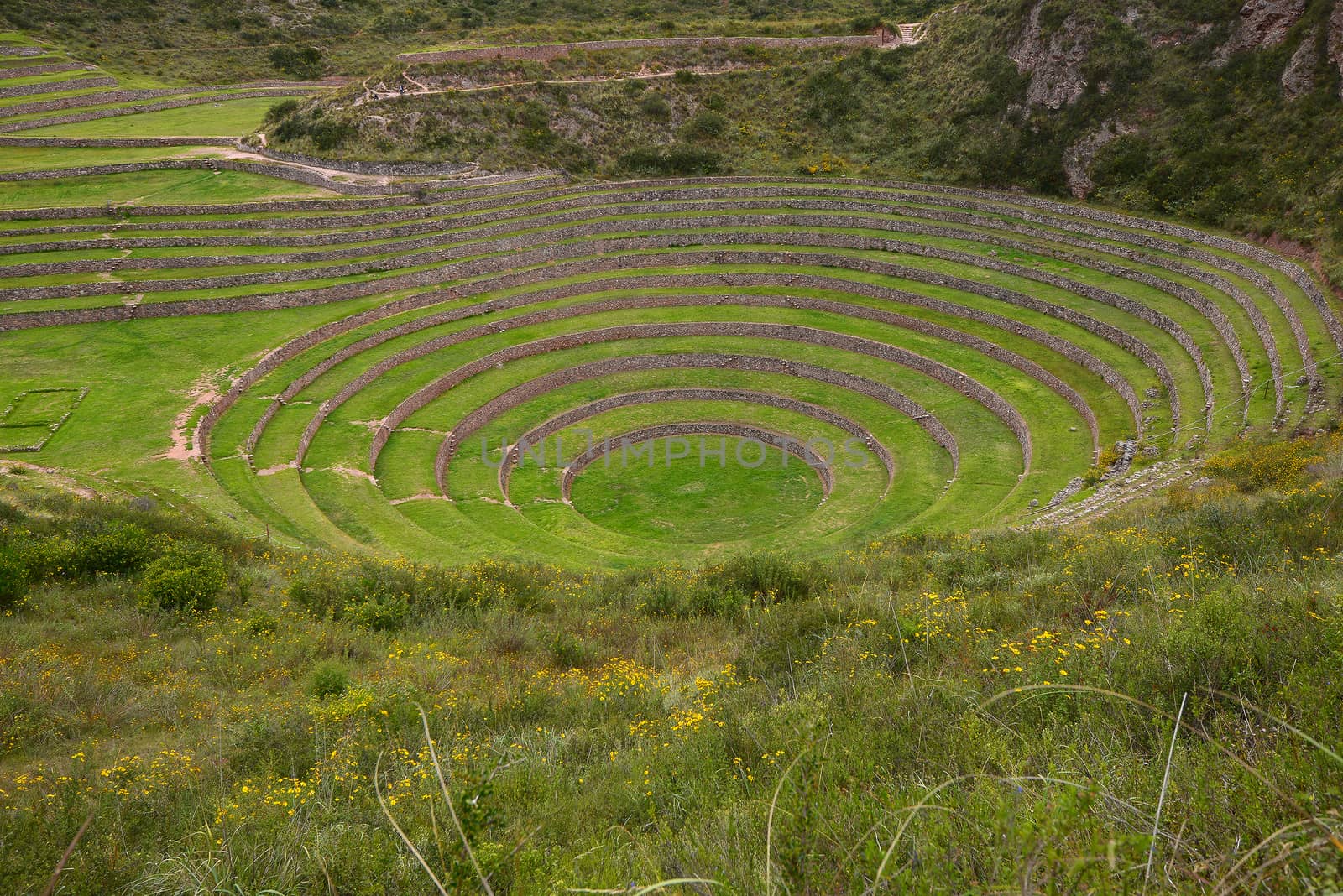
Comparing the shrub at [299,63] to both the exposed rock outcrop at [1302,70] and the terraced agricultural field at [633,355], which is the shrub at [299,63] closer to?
the terraced agricultural field at [633,355]

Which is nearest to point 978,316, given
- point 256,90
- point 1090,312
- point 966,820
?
point 1090,312

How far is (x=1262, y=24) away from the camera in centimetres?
3162

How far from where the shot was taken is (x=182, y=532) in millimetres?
14594

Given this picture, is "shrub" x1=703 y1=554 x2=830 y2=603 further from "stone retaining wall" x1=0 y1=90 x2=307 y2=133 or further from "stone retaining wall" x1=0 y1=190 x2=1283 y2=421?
"stone retaining wall" x1=0 y1=90 x2=307 y2=133

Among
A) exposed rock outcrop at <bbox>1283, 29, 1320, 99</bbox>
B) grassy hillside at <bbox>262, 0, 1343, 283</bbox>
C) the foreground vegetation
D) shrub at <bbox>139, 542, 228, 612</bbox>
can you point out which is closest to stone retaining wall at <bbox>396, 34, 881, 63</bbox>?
grassy hillside at <bbox>262, 0, 1343, 283</bbox>

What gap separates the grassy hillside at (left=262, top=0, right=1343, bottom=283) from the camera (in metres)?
29.1

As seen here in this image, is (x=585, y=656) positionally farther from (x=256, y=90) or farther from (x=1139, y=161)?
(x=256, y=90)

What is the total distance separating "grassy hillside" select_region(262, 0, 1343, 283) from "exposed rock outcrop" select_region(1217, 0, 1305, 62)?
109 millimetres

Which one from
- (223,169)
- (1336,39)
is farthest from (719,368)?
(223,169)

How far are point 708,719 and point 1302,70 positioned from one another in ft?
118

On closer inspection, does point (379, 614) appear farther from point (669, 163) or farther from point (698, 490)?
point (669, 163)

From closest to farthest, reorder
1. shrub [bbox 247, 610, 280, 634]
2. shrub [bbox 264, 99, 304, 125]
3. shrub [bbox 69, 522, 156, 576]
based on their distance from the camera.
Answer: shrub [bbox 247, 610, 280, 634] → shrub [bbox 69, 522, 156, 576] → shrub [bbox 264, 99, 304, 125]

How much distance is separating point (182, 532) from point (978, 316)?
25.0 m

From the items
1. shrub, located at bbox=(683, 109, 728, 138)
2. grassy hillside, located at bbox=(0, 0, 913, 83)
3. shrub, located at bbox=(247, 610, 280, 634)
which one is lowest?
shrub, located at bbox=(247, 610, 280, 634)
